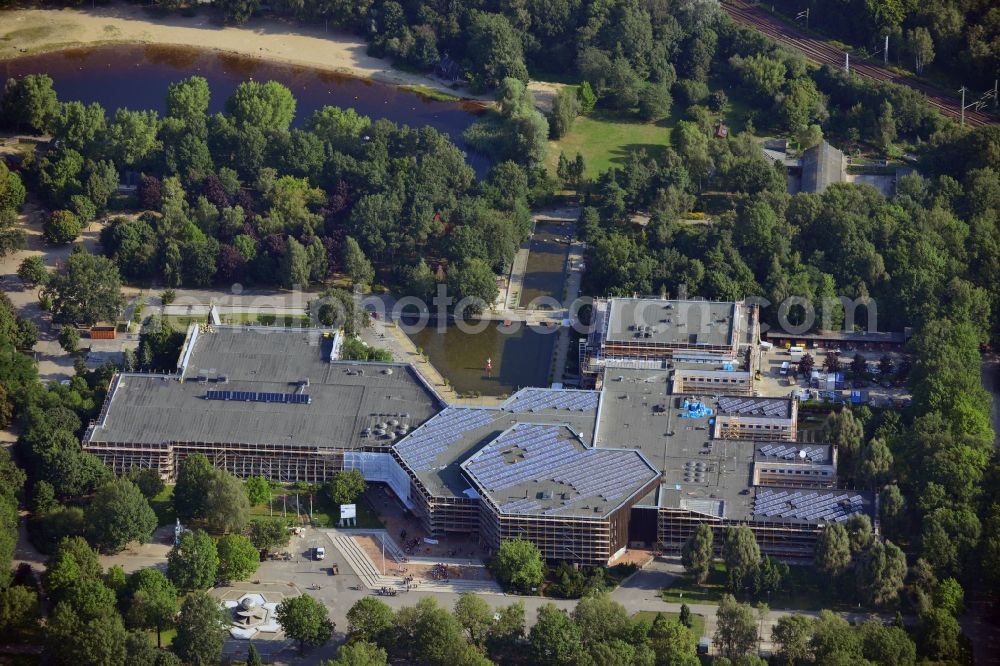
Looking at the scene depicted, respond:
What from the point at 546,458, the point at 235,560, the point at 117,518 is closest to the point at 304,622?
the point at 235,560

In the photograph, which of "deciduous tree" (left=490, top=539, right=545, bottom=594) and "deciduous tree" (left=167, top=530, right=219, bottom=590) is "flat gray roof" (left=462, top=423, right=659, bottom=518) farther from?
"deciduous tree" (left=167, top=530, right=219, bottom=590)

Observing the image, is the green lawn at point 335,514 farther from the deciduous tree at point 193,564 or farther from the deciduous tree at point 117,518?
the deciduous tree at point 117,518

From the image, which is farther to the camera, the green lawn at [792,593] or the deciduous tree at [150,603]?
the green lawn at [792,593]

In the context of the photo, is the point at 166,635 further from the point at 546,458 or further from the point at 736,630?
the point at 736,630

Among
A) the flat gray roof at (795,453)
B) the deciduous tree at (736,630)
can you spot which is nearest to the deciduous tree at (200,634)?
the deciduous tree at (736,630)

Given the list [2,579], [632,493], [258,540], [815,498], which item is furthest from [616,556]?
[2,579]

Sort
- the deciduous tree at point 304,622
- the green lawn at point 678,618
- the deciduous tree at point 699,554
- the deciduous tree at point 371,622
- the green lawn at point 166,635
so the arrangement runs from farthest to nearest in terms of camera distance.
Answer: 1. the deciduous tree at point 699,554
2. the green lawn at point 678,618
3. the green lawn at point 166,635
4. the deciduous tree at point 304,622
5. the deciduous tree at point 371,622
